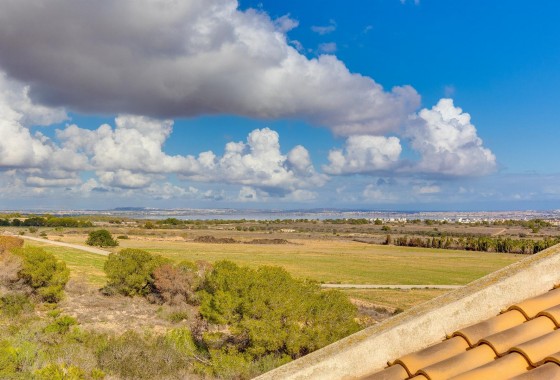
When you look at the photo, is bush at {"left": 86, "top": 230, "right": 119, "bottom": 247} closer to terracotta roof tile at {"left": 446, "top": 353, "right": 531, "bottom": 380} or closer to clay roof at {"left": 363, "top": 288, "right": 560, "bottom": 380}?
clay roof at {"left": 363, "top": 288, "right": 560, "bottom": 380}

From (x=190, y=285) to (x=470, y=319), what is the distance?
1176 inches

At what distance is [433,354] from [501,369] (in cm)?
49

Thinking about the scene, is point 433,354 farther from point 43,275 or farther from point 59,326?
point 43,275

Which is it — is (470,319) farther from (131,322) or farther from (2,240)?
(2,240)

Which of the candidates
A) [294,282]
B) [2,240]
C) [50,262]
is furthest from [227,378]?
[2,240]

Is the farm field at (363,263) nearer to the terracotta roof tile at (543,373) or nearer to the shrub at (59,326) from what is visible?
the shrub at (59,326)

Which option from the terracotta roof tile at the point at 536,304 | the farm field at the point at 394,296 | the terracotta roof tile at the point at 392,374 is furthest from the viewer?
the farm field at the point at 394,296

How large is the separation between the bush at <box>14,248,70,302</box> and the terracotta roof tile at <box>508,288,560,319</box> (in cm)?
3130

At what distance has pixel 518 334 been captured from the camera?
11.2 feet

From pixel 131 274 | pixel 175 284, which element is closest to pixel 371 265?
pixel 175 284

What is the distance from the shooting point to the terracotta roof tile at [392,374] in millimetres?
3197

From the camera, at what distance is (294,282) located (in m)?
20.9

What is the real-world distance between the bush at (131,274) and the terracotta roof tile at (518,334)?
32083 mm

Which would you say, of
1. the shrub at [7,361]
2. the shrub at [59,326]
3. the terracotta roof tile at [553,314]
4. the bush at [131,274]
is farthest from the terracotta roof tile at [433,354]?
the bush at [131,274]
